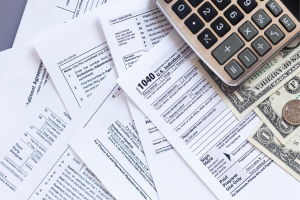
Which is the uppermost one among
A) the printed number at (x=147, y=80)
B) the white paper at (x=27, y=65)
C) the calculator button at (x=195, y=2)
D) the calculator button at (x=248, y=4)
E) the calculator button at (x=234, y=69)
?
the white paper at (x=27, y=65)

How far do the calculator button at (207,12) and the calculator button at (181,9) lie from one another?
0.05 ft

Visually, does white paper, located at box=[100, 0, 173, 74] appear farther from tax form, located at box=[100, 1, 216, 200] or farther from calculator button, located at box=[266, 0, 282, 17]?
calculator button, located at box=[266, 0, 282, 17]

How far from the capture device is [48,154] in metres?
0.42

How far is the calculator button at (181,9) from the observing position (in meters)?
0.35

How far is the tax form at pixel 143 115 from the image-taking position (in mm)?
390

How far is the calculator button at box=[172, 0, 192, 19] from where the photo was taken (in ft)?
1.14

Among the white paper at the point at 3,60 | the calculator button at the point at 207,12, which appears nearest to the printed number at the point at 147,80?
the calculator button at the point at 207,12

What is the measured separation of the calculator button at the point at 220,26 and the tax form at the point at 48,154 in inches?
9.6

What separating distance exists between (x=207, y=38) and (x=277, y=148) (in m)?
0.18

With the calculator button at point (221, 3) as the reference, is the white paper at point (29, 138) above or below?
above

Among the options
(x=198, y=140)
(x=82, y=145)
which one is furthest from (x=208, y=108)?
(x=82, y=145)

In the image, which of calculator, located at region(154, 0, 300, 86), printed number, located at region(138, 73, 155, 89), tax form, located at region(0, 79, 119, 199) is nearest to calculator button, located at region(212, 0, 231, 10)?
calculator, located at region(154, 0, 300, 86)

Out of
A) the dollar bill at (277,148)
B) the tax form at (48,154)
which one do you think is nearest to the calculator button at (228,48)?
the dollar bill at (277,148)

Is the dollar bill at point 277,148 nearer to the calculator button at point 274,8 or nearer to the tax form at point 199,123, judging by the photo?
the tax form at point 199,123
